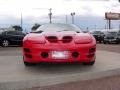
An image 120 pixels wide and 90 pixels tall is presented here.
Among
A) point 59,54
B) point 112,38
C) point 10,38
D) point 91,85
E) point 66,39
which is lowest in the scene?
point 112,38

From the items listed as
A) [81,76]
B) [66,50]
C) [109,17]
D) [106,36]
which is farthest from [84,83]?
[109,17]

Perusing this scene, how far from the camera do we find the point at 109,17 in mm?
91750

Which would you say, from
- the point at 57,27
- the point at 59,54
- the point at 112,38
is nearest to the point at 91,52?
the point at 59,54

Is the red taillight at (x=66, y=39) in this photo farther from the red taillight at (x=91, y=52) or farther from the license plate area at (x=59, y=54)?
the red taillight at (x=91, y=52)

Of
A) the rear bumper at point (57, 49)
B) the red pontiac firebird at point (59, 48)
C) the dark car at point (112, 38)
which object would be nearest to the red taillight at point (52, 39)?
the red pontiac firebird at point (59, 48)

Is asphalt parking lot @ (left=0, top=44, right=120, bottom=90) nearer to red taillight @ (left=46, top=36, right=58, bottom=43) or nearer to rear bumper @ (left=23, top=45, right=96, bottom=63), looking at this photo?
rear bumper @ (left=23, top=45, right=96, bottom=63)

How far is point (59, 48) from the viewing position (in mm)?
7770

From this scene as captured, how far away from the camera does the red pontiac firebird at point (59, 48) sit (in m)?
7.79

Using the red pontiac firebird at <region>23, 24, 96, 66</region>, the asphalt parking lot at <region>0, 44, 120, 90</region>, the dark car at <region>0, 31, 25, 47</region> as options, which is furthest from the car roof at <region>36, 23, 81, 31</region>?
the dark car at <region>0, 31, 25, 47</region>

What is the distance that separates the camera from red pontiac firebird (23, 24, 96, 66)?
779 cm

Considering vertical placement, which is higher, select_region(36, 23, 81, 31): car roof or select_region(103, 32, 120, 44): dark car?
select_region(36, 23, 81, 31): car roof

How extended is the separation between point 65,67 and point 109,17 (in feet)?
277

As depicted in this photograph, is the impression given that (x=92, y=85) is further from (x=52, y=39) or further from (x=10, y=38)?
(x=10, y=38)

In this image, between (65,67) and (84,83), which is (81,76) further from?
(65,67)
